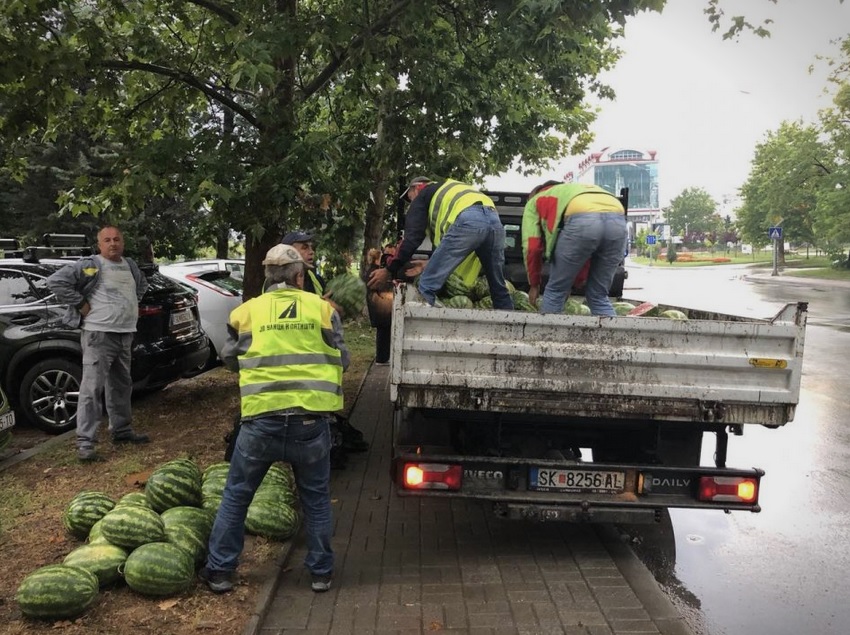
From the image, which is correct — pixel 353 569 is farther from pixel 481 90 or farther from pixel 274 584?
pixel 481 90

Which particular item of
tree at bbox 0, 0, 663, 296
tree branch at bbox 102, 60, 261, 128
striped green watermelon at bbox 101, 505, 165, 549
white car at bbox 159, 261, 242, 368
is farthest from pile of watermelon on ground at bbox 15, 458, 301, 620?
white car at bbox 159, 261, 242, 368

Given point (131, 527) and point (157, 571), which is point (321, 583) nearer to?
point (157, 571)

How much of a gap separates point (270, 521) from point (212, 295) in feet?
20.3

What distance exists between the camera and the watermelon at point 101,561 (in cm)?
370

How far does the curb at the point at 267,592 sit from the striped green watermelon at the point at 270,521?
0.09 metres

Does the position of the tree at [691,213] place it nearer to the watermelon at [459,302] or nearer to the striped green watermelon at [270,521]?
the watermelon at [459,302]

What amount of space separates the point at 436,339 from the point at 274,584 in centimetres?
166

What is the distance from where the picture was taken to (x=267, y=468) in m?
3.79

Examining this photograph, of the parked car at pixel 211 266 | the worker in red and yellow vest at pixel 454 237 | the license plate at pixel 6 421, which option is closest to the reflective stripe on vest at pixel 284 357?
the worker in red and yellow vest at pixel 454 237

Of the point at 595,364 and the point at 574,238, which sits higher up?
the point at 574,238

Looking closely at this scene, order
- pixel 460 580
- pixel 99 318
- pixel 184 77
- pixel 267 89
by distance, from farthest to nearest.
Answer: pixel 184 77 → pixel 267 89 → pixel 99 318 → pixel 460 580

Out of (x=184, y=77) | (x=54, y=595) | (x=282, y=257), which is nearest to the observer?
(x=54, y=595)

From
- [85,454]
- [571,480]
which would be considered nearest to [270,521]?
[571,480]

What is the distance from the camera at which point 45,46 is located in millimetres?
6391
